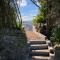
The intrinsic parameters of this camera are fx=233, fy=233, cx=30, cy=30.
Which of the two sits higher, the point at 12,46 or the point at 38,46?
the point at 12,46

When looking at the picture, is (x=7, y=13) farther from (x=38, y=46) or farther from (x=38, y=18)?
(x=38, y=18)

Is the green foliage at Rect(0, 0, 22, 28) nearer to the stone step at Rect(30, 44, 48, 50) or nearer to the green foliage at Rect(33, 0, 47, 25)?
the stone step at Rect(30, 44, 48, 50)

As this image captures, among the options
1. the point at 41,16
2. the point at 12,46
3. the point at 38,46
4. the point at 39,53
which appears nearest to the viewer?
the point at 12,46

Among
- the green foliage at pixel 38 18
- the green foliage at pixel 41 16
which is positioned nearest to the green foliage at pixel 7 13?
the green foliage at pixel 41 16

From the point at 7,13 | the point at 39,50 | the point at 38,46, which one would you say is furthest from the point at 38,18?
the point at 7,13

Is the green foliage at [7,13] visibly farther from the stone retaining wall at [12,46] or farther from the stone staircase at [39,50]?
the stone staircase at [39,50]

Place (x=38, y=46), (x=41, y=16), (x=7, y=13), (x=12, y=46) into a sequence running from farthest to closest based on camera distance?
(x=41, y=16) → (x=38, y=46) → (x=12, y=46) → (x=7, y=13)

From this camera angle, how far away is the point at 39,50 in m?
7.61

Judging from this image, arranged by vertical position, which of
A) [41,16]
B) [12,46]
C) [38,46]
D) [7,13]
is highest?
[41,16]

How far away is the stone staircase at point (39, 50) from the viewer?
7121 millimetres

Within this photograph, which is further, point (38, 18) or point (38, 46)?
point (38, 18)

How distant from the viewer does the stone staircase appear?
7121 millimetres

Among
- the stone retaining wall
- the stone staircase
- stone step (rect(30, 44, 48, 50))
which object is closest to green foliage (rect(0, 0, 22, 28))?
the stone retaining wall

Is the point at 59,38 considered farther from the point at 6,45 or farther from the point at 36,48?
the point at 6,45
